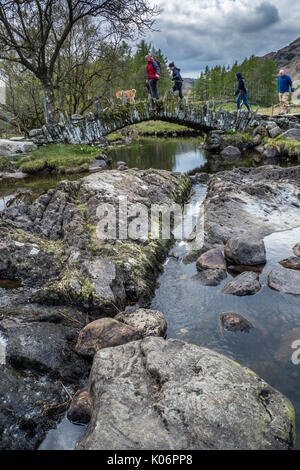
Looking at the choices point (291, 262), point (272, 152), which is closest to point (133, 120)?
point (272, 152)

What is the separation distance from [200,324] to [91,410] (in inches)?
94.6

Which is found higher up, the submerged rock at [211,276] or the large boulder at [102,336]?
the large boulder at [102,336]

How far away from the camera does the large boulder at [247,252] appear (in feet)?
21.9

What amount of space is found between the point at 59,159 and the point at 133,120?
7355 millimetres

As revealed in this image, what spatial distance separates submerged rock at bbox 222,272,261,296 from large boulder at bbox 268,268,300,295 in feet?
0.99

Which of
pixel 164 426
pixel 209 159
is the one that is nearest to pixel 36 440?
pixel 164 426

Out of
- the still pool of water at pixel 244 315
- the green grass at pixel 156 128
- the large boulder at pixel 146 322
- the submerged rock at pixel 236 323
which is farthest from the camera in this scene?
the green grass at pixel 156 128

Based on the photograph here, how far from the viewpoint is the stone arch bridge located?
21156mm

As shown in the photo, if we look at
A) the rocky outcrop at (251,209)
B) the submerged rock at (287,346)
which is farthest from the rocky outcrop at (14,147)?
the submerged rock at (287,346)

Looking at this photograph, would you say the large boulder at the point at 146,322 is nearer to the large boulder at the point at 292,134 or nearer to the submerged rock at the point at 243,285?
the submerged rock at the point at 243,285

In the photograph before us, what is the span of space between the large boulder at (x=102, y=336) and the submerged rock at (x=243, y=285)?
7.73 feet

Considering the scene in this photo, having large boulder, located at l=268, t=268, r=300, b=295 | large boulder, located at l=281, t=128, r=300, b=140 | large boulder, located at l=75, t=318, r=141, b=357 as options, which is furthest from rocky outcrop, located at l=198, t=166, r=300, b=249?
large boulder, located at l=281, t=128, r=300, b=140

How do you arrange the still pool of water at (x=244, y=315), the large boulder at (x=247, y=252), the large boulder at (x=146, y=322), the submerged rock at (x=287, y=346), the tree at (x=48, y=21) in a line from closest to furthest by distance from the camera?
the still pool of water at (x=244, y=315) → the submerged rock at (x=287, y=346) → the large boulder at (x=146, y=322) → the large boulder at (x=247, y=252) → the tree at (x=48, y=21)
